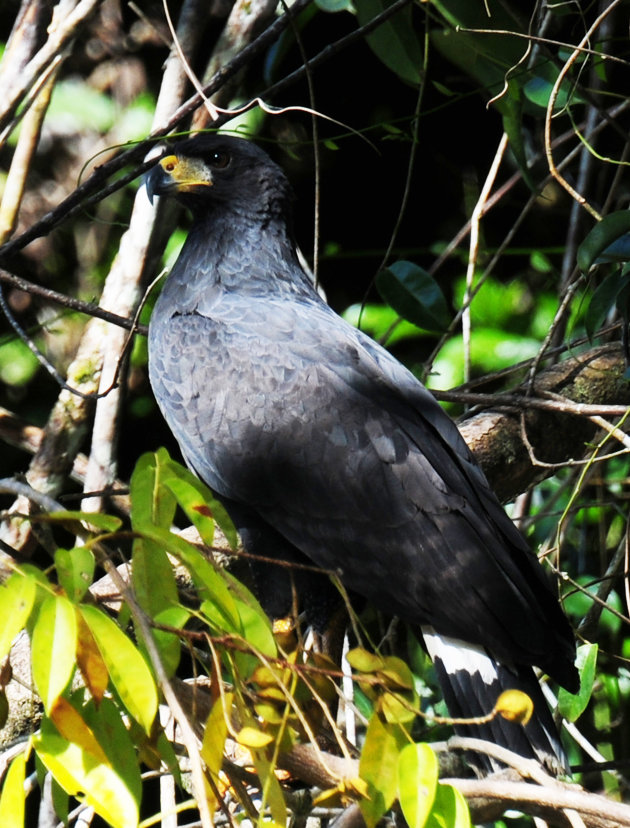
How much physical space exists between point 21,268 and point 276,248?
1484mm

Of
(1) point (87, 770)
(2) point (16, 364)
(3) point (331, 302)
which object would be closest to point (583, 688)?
(1) point (87, 770)

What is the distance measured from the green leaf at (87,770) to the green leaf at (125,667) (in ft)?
0.28

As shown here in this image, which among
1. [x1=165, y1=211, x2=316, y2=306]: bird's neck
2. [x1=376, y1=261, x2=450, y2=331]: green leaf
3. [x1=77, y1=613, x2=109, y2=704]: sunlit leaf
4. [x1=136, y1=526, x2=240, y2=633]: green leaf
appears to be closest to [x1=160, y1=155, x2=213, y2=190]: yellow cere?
[x1=165, y1=211, x2=316, y2=306]: bird's neck

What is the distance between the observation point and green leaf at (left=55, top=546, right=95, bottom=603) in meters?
1.08

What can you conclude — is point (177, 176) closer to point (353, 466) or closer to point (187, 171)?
point (187, 171)

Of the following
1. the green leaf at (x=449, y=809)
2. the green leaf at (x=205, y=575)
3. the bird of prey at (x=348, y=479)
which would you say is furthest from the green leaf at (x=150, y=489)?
the bird of prey at (x=348, y=479)

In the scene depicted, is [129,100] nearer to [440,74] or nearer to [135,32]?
[135,32]

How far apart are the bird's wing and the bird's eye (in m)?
0.56

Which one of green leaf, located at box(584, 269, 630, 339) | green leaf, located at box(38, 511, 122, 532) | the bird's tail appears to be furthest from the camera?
green leaf, located at box(584, 269, 630, 339)

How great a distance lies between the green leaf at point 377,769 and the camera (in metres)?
1.18

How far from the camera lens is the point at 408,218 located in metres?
4.77

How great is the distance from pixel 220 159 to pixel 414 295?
73cm

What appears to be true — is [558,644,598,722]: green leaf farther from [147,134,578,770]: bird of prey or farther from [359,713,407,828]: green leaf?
[359,713,407,828]: green leaf

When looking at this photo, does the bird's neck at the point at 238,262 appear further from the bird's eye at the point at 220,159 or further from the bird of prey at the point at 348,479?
the bird's eye at the point at 220,159
